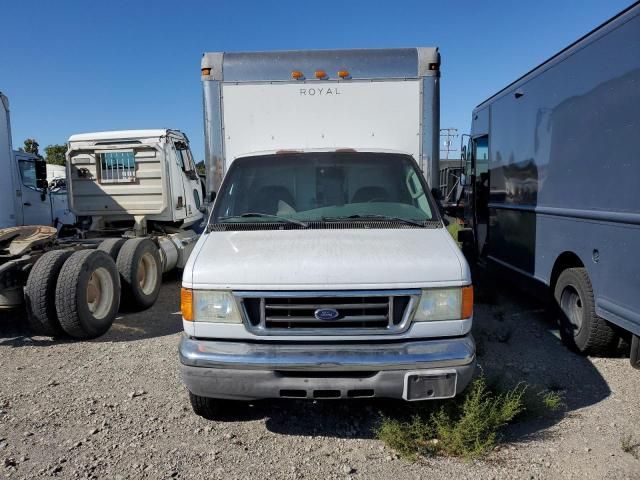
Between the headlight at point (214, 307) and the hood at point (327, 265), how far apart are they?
6 centimetres

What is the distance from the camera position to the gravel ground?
3.26 meters

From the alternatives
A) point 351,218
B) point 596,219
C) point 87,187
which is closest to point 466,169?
point 596,219

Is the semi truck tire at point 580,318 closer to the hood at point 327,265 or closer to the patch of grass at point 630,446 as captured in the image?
the patch of grass at point 630,446

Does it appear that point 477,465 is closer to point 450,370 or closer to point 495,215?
point 450,370

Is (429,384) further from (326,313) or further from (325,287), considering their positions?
(325,287)

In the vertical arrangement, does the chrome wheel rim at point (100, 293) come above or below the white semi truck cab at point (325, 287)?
below

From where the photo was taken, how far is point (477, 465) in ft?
10.7

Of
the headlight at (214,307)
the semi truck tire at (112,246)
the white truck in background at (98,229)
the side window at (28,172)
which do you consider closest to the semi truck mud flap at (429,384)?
the headlight at (214,307)

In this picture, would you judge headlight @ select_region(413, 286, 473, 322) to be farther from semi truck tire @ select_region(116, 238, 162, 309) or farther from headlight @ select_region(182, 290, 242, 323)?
semi truck tire @ select_region(116, 238, 162, 309)

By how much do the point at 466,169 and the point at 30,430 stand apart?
27.9 ft

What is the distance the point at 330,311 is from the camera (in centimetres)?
322

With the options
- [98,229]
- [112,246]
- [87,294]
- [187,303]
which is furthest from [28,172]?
[187,303]

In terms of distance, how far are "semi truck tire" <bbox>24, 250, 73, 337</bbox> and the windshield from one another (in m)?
2.60

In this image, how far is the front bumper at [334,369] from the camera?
3.16 m
